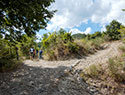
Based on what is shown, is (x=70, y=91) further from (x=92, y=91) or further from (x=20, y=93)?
(x=20, y=93)

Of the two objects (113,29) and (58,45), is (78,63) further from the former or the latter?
(113,29)

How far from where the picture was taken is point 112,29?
17828 millimetres

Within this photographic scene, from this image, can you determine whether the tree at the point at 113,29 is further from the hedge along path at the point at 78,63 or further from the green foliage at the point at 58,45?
the green foliage at the point at 58,45

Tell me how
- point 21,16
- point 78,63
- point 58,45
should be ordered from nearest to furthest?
point 21,16, point 78,63, point 58,45

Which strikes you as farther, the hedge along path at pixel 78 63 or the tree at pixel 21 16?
the hedge along path at pixel 78 63

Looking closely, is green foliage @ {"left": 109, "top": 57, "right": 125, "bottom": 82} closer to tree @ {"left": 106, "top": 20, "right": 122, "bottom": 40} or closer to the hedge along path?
the hedge along path

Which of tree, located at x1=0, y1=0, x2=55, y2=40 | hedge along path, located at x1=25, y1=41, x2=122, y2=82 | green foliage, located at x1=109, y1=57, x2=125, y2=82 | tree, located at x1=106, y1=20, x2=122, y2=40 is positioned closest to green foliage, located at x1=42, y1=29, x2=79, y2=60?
hedge along path, located at x1=25, y1=41, x2=122, y2=82

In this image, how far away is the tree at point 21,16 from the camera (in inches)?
98.2

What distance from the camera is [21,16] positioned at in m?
2.93

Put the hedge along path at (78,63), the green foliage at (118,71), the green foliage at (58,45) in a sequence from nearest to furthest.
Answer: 1. the green foliage at (118,71)
2. the hedge along path at (78,63)
3. the green foliage at (58,45)

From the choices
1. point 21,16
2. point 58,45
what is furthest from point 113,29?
point 21,16

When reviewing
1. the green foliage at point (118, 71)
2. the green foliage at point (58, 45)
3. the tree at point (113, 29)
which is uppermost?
the tree at point (113, 29)

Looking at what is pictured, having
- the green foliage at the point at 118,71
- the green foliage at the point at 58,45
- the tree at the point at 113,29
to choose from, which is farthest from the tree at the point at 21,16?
the tree at the point at 113,29

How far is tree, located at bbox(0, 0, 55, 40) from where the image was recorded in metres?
2.50
